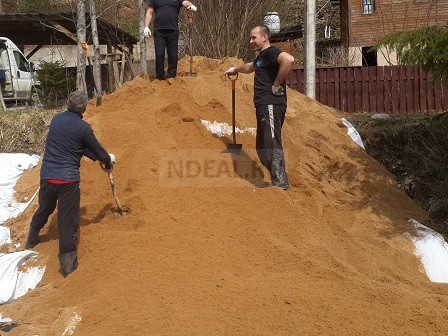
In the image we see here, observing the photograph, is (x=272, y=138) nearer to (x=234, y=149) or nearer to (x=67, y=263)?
(x=234, y=149)

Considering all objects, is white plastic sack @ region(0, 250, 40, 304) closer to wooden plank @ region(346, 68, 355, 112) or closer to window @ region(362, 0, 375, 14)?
wooden plank @ region(346, 68, 355, 112)

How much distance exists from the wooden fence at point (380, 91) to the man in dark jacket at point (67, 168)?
11627 millimetres

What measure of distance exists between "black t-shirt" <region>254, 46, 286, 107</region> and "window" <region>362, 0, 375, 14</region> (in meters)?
23.6

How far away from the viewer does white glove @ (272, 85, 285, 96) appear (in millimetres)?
7930

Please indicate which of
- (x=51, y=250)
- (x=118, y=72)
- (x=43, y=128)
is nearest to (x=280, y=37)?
(x=118, y=72)

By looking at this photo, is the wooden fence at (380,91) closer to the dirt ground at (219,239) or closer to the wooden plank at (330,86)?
the wooden plank at (330,86)

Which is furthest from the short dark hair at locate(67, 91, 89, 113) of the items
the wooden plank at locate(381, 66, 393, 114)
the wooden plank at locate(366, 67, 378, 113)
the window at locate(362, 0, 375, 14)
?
the window at locate(362, 0, 375, 14)

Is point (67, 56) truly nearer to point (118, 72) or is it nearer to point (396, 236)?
point (118, 72)

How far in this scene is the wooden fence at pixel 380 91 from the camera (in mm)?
17734

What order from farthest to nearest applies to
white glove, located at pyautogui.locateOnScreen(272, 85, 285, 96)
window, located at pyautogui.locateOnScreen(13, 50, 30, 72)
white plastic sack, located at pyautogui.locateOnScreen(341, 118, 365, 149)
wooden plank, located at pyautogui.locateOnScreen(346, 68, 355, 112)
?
window, located at pyautogui.locateOnScreen(13, 50, 30, 72) → wooden plank, located at pyautogui.locateOnScreen(346, 68, 355, 112) → white plastic sack, located at pyautogui.locateOnScreen(341, 118, 365, 149) → white glove, located at pyautogui.locateOnScreen(272, 85, 285, 96)

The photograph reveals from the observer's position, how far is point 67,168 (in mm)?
6914

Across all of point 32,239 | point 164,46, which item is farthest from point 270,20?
point 32,239

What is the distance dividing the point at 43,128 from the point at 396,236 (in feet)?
21.7

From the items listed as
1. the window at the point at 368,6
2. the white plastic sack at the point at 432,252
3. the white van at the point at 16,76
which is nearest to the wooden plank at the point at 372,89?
the white van at the point at 16,76
